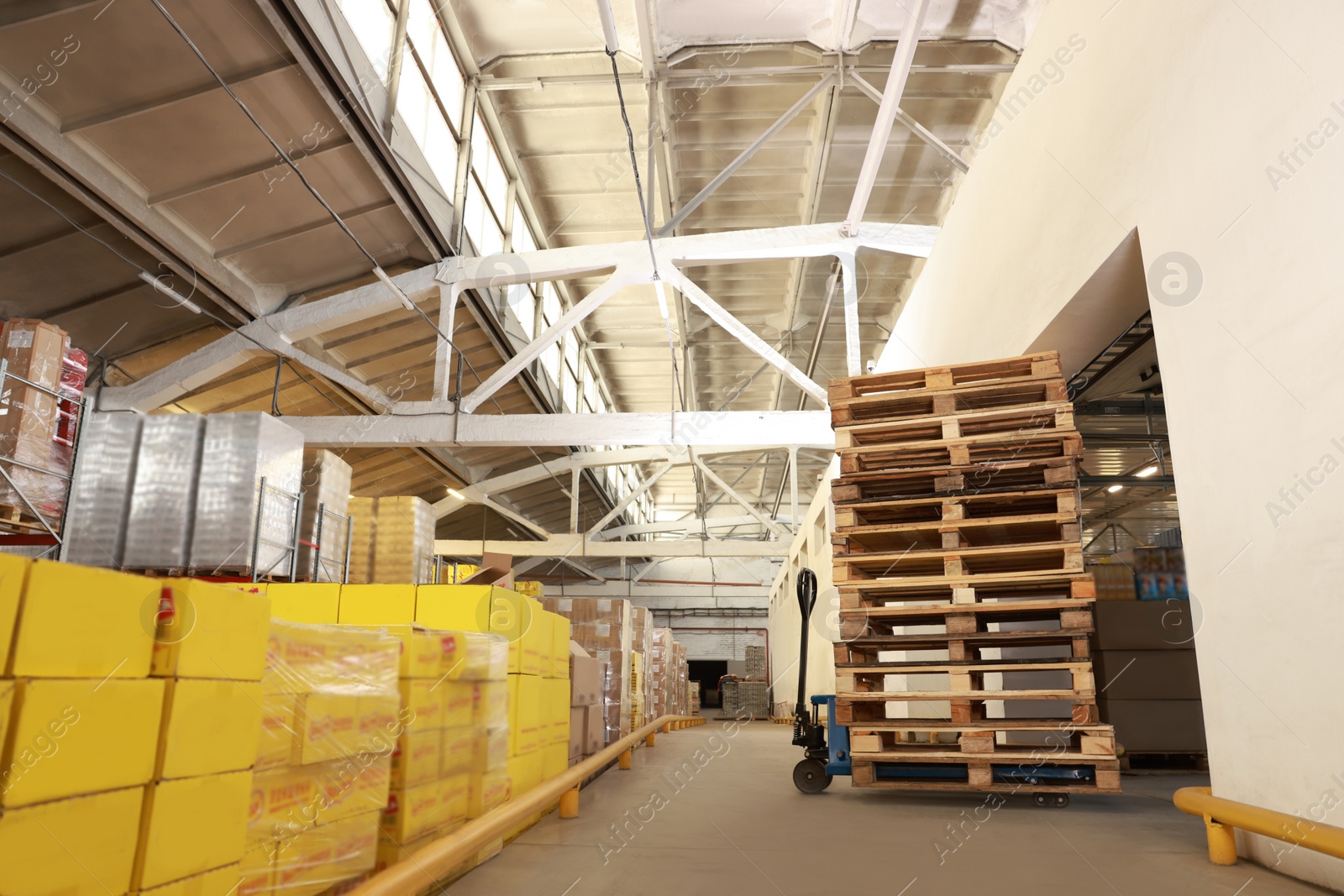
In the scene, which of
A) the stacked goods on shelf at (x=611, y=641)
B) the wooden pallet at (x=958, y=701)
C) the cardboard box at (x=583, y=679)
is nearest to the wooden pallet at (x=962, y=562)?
the wooden pallet at (x=958, y=701)

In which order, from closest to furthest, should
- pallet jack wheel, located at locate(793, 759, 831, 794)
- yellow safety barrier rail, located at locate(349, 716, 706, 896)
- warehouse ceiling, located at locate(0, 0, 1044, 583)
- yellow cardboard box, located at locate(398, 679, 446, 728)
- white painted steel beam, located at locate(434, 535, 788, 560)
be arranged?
yellow safety barrier rail, located at locate(349, 716, 706, 896) < yellow cardboard box, located at locate(398, 679, 446, 728) < pallet jack wheel, located at locate(793, 759, 831, 794) < warehouse ceiling, located at locate(0, 0, 1044, 583) < white painted steel beam, located at locate(434, 535, 788, 560)

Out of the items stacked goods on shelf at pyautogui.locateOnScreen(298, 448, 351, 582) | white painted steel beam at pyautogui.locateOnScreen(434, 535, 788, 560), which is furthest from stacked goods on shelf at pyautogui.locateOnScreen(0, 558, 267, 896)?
white painted steel beam at pyautogui.locateOnScreen(434, 535, 788, 560)

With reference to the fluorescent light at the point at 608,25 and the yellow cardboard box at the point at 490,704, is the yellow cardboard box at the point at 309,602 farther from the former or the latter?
the fluorescent light at the point at 608,25

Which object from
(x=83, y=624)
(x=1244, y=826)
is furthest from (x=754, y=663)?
(x=83, y=624)

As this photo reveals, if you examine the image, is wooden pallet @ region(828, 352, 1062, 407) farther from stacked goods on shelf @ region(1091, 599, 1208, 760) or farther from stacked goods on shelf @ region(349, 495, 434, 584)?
stacked goods on shelf @ region(349, 495, 434, 584)

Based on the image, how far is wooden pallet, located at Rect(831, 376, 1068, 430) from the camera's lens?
17.2 ft

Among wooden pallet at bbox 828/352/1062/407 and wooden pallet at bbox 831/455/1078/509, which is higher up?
wooden pallet at bbox 828/352/1062/407

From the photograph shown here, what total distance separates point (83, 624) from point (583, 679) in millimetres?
5248

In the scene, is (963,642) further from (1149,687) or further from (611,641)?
(611,641)

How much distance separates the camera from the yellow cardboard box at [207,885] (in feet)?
5.87

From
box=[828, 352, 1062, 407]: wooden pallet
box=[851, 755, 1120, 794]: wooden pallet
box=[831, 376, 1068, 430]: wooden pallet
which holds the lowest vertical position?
box=[851, 755, 1120, 794]: wooden pallet

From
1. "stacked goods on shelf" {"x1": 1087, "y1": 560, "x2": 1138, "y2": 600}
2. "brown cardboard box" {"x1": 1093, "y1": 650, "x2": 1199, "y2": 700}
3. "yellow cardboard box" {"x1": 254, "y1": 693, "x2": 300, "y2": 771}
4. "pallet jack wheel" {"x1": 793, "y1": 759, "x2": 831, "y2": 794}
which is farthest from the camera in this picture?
"stacked goods on shelf" {"x1": 1087, "y1": 560, "x2": 1138, "y2": 600}

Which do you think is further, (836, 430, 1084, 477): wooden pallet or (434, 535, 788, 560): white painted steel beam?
(434, 535, 788, 560): white painted steel beam

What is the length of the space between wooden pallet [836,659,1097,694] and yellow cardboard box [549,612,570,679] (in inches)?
66.1
